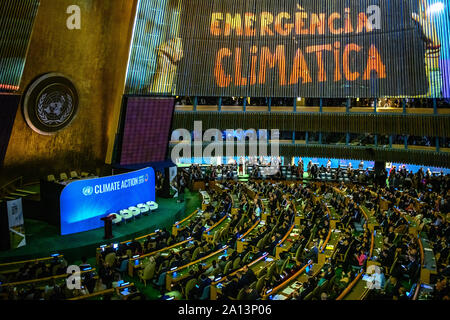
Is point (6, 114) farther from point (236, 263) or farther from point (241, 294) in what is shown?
point (241, 294)

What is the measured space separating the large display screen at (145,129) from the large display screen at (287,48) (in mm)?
2474

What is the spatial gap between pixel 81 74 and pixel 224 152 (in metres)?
10.4

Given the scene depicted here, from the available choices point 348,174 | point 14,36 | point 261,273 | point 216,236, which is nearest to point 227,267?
point 261,273

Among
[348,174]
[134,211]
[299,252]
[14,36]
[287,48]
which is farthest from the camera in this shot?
[287,48]

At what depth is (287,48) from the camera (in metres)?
25.1

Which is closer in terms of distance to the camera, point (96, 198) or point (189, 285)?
point (189, 285)

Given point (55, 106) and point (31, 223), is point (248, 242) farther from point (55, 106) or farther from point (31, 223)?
point (55, 106)

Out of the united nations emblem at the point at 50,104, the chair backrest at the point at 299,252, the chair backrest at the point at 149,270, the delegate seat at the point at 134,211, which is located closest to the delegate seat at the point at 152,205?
the delegate seat at the point at 134,211

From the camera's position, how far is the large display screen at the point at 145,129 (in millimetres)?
18812

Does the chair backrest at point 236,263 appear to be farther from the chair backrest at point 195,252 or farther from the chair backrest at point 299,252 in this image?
the chair backrest at point 299,252

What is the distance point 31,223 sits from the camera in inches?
605
